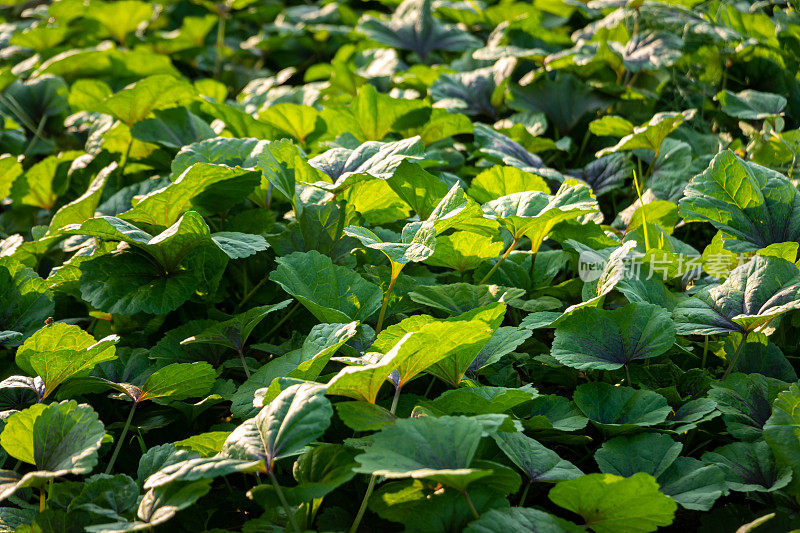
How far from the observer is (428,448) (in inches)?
35.5

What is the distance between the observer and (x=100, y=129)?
6.34 ft

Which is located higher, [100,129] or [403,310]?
[100,129]

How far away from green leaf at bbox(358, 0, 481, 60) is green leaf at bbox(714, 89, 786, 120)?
3.35ft

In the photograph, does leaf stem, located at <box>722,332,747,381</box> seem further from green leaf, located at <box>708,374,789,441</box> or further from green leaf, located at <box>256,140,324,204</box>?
green leaf, located at <box>256,140,324,204</box>

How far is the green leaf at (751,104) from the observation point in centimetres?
187

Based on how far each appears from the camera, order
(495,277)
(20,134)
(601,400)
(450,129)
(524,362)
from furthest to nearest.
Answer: (20,134)
(450,129)
(495,277)
(524,362)
(601,400)

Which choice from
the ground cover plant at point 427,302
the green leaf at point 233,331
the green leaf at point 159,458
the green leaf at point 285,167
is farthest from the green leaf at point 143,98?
the green leaf at point 159,458

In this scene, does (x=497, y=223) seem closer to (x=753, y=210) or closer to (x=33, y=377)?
(x=753, y=210)

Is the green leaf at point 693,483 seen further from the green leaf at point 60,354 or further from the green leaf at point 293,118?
the green leaf at point 293,118

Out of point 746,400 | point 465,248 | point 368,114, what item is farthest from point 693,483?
point 368,114

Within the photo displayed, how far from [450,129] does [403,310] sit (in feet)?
2.41

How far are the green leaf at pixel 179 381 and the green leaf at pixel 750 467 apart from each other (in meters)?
0.82

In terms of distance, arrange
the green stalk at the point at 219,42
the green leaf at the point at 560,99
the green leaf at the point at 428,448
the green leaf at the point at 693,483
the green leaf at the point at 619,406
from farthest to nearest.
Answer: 1. the green stalk at the point at 219,42
2. the green leaf at the point at 560,99
3. the green leaf at the point at 619,406
4. the green leaf at the point at 693,483
5. the green leaf at the point at 428,448

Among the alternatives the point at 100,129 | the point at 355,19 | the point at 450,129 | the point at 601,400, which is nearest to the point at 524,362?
the point at 601,400
